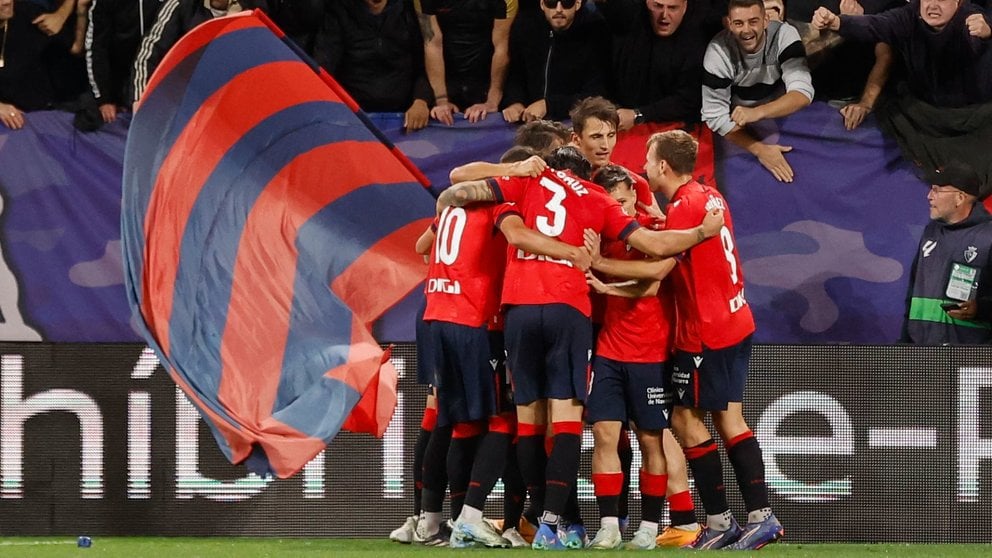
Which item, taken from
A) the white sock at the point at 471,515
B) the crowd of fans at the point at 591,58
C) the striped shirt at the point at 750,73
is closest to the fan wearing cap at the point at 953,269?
the crowd of fans at the point at 591,58

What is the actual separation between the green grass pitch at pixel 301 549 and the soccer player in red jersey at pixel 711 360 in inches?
10.9

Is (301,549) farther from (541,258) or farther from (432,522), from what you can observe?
(541,258)

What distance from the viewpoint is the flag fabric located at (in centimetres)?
735

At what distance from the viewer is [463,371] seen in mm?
7445

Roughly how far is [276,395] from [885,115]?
5.00 meters

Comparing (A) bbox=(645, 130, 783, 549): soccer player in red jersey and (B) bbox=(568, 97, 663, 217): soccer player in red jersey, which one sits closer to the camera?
(A) bbox=(645, 130, 783, 549): soccer player in red jersey

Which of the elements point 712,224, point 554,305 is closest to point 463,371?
point 554,305

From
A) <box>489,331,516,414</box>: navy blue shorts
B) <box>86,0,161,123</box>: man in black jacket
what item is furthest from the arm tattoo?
<box>489,331,516,414</box>: navy blue shorts

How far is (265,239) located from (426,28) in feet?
10.1

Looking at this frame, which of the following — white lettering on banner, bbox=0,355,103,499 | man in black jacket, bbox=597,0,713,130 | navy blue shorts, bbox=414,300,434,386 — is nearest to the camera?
navy blue shorts, bbox=414,300,434,386

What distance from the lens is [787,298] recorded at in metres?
10.2

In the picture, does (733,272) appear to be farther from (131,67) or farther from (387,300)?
(131,67)

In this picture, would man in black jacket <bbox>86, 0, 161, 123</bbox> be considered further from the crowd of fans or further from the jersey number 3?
the jersey number 3

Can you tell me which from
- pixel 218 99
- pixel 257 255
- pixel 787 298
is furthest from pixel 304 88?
pixel 787 298
